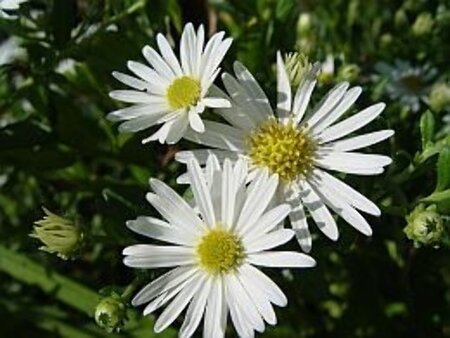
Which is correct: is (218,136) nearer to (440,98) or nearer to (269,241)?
(269,241)

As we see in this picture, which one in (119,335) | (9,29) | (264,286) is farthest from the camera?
(119,335)

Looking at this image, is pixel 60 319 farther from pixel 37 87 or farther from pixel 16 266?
pixel 37 87

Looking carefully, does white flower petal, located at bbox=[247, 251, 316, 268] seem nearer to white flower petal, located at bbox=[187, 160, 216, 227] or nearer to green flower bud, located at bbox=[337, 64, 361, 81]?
white flower petal, located at bbox=[187, 160, 216, 227]

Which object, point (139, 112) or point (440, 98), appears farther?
point (440, 98)

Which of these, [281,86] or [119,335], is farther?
[119,335]

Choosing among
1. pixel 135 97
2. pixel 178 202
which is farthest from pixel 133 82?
pixel 178 202

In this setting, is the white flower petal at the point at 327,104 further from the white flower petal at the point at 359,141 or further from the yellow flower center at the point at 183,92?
the yellow flower center at the point at 183,92

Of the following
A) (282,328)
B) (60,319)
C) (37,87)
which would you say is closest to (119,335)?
(60,319)
